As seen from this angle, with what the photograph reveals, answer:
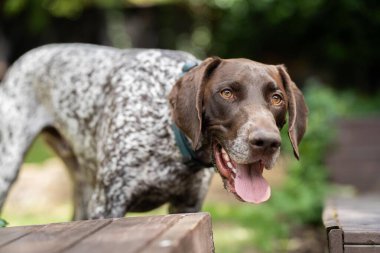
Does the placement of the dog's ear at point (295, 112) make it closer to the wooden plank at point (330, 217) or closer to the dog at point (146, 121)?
the dog at point (146, 121)

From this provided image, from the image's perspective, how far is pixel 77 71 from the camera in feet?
16.6

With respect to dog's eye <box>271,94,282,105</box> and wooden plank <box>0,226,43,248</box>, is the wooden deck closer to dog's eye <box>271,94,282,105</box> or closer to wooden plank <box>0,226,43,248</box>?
dog's eye <box>271,94,282,105</box>

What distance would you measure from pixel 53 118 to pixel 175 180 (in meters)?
1.34

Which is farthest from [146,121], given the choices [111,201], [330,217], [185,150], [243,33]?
[243,33]

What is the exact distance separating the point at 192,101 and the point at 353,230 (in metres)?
0.95

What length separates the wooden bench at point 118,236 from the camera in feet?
7.77

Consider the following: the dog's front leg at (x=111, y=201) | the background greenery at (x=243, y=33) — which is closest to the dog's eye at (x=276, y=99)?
the dog's front leg at (x=111, y=201)

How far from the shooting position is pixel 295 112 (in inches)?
149

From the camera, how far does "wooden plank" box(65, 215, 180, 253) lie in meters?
2.36

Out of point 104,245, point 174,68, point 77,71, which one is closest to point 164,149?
point 174,68

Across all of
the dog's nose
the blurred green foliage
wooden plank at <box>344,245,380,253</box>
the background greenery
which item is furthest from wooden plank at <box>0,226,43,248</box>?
the blurred green foliage

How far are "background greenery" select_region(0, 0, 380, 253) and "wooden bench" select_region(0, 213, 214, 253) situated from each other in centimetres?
468

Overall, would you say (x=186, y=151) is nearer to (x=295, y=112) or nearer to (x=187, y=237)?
(x=295, y=112)

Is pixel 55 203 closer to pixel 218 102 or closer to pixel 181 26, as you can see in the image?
pixel 218 102
